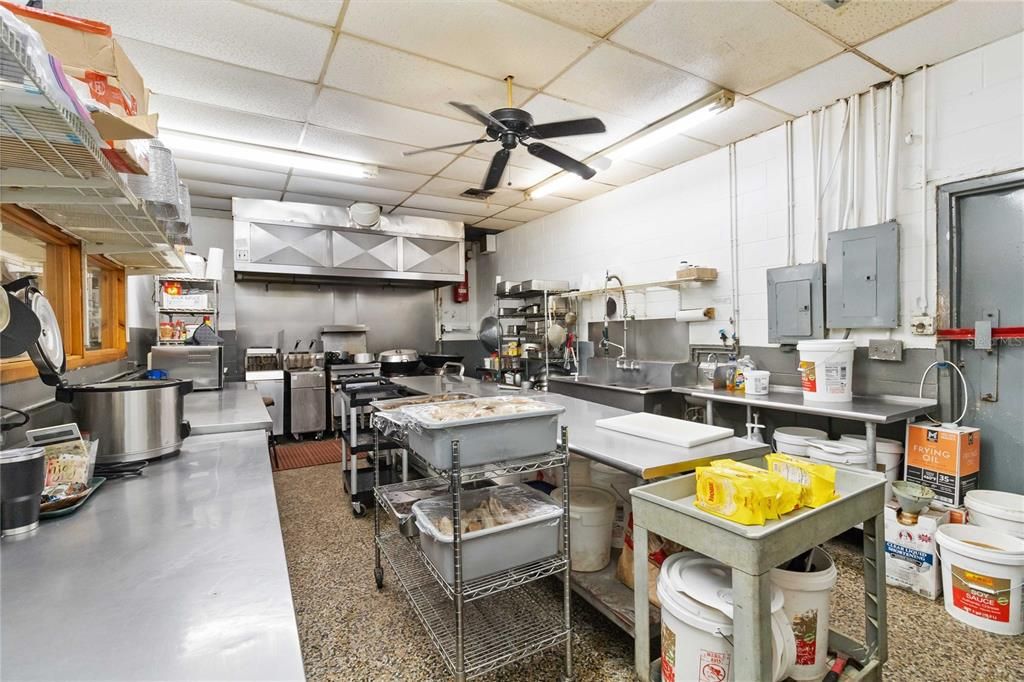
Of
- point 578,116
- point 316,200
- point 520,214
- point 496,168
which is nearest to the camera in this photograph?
point 496,168

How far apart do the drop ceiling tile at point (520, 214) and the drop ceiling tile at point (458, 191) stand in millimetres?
325

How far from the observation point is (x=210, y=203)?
551 centimetres

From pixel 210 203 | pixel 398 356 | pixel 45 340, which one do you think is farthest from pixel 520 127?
→ pixel 210 203

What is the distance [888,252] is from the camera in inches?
115

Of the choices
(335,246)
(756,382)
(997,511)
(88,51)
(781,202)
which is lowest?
(997,511)

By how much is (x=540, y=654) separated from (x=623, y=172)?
409cm

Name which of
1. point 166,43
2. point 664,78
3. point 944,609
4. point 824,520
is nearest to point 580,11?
point 664,78

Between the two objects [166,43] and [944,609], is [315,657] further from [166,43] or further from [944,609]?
[166,43]

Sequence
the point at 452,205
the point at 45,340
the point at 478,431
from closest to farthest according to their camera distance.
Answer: the point at 45,340 → the point at 478,431 → the point at 452,205

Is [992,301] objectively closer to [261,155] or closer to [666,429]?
[666,429]

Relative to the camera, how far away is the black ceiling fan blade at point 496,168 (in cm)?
301

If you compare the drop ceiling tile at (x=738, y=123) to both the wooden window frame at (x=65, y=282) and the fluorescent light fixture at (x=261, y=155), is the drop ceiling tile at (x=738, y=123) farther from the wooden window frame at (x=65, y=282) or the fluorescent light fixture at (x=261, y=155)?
the wooden window frame at (x=65, y=282)

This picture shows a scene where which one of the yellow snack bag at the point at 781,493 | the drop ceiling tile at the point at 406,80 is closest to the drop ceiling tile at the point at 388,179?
the drop ceiling tile at the point at 406,80

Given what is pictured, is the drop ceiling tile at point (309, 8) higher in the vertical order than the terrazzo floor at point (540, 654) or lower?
higher
